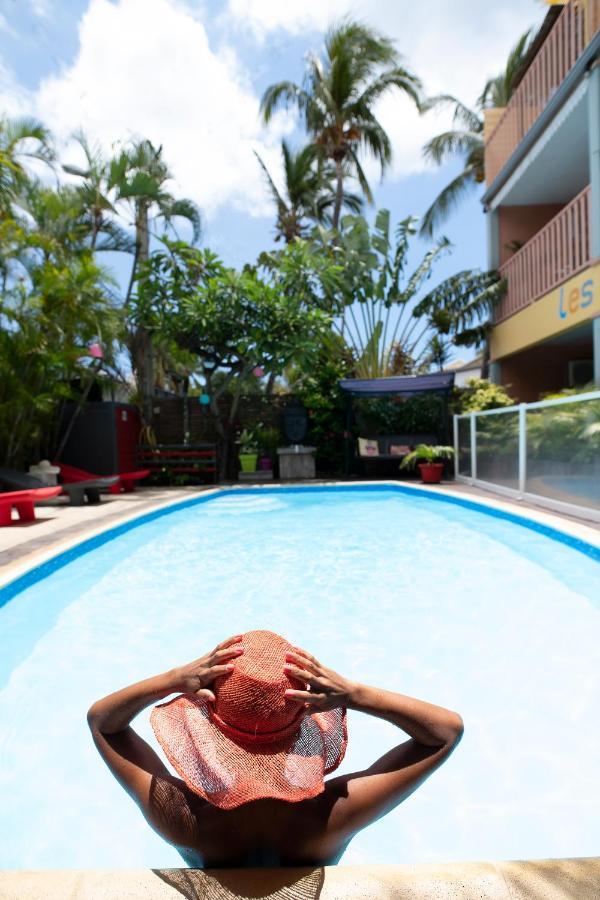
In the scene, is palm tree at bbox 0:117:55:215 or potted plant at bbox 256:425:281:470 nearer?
palm tree at bbox 0:117:55:215

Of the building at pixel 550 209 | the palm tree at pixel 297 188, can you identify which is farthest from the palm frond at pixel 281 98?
the building at pixel 550 209

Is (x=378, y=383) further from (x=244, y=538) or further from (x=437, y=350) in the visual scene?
(x=244, y=538)

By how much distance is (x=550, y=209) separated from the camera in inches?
567

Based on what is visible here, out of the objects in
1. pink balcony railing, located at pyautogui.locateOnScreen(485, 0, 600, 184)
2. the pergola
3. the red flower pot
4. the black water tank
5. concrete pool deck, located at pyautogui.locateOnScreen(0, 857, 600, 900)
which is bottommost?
concrete pool deck, located at pyautogui.locateOnScreen(0, 857, 600, 900)

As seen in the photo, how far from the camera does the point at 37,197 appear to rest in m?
11.9

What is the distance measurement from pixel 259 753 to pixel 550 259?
1184cm

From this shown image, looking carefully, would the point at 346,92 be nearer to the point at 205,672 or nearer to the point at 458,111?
the point at 458,111

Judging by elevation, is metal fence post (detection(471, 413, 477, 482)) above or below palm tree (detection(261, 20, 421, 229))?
below

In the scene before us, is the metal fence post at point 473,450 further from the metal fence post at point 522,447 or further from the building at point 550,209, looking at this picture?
the metal fence post at point 522,447

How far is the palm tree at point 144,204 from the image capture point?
44.5 feet

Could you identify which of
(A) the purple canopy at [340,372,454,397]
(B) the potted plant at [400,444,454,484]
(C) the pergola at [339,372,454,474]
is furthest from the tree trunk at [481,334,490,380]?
(B) the potted plant at [400,444,454,484]

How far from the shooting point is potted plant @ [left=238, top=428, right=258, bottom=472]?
46.3ft

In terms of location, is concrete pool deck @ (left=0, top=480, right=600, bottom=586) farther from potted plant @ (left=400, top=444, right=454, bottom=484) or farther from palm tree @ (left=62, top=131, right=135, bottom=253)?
palm tree @ (left=62, top=131, right=135, bottom=253)

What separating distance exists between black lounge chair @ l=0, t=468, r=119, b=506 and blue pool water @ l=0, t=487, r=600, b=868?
2.15m
